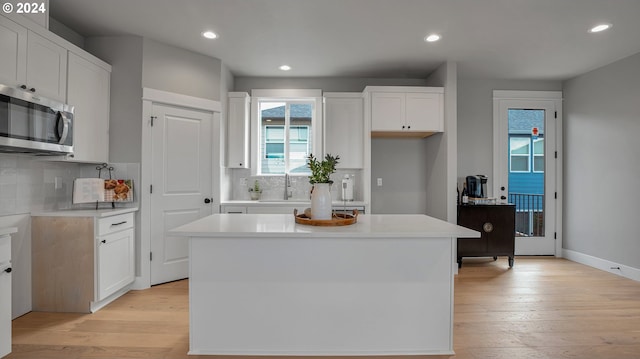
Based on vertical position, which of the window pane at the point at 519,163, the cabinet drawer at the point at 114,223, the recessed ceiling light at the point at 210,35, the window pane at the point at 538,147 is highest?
the recessed ceiling light at the point at 210,35

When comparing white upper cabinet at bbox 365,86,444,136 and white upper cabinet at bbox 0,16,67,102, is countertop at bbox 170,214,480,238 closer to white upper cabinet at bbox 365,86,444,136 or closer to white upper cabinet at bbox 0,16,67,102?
white upper cabinet at bbox 0,16,67,102

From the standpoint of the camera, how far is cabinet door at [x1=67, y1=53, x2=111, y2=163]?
2.91 m

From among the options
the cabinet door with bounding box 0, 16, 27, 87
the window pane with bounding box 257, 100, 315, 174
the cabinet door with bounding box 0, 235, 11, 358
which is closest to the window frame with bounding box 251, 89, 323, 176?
the window pane with bounding box 257, 100, 315, 174

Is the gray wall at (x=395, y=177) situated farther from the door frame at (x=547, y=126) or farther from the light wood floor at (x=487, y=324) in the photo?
the light wood floor at (x=487, y=324)

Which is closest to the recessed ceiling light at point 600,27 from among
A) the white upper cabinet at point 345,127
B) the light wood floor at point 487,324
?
the white upper cabinet at point 345,127

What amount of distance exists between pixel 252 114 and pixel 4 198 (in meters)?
2.75

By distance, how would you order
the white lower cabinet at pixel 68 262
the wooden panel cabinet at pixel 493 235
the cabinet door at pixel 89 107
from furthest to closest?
the wooden panel cabinet at pixel 493 235 → the cabinet door at pixel 89 107 → the white lower cabinet at pixel 68 262

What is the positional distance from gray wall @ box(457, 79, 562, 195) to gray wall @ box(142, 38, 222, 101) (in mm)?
3456

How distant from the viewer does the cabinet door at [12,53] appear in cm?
226

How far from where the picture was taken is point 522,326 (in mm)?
2617

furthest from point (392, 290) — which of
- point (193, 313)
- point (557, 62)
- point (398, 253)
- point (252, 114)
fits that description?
point (557, 62)

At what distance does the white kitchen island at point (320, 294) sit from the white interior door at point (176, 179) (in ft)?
5.72

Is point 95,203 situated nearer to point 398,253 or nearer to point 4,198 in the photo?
point 4,198

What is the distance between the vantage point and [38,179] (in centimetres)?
284
